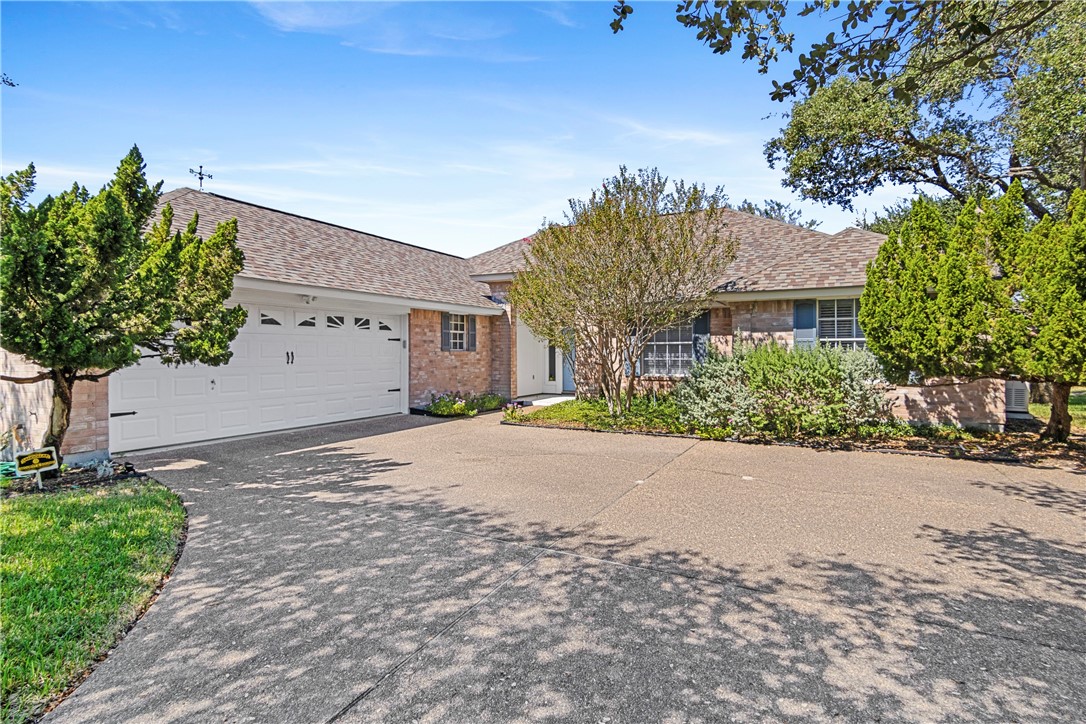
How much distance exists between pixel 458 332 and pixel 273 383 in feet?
17.3

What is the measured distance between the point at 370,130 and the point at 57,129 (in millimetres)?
4123

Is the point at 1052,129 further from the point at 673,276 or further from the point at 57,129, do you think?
the point at 57,129

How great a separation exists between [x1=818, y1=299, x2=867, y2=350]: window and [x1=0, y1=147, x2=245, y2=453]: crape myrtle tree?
36.5ft

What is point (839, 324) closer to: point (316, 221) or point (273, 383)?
point (273, 383)

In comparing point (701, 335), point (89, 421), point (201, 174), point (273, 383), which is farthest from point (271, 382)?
point (701, 335)

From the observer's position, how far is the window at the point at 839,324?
1114 cm

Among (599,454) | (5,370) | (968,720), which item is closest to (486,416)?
(599,454)

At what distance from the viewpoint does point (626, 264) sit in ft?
34.0

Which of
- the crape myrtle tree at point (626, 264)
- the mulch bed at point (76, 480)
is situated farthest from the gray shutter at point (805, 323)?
the mulch bed at point (76, 480)

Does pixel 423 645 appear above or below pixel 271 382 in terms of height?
below

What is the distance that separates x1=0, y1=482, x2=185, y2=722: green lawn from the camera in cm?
290

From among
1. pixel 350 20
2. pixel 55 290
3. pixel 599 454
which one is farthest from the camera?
pixel 599 454

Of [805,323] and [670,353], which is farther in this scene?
[670,353]

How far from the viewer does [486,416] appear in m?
13.3
